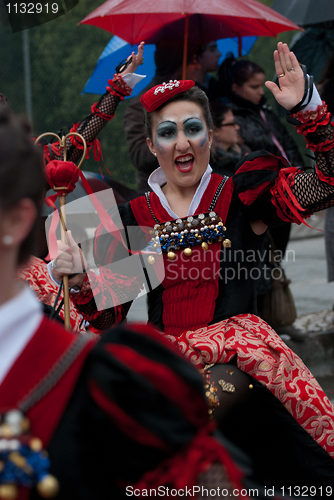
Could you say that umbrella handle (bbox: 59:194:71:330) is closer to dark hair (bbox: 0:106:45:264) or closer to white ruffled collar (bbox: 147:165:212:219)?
white ruffled collar (bbox: 147:165:212:219)

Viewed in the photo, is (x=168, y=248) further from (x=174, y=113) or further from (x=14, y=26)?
(x=14, y=26)

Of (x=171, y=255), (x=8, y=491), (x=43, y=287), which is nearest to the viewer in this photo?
(x=8, y=491)

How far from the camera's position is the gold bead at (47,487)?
931mm

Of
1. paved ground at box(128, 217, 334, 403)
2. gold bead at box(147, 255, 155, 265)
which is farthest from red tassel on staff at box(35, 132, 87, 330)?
paved ground at box(128, 217, 334, 403)

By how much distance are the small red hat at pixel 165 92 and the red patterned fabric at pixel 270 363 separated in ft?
3.09

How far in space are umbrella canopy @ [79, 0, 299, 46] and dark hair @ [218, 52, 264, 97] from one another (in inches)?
9.7

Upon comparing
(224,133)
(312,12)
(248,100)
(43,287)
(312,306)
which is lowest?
(312,306)

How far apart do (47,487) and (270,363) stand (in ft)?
3.83

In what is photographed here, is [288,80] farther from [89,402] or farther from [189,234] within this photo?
[89,402]

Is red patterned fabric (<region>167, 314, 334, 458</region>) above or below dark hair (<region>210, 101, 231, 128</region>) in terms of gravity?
below

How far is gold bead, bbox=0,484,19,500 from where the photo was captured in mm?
910

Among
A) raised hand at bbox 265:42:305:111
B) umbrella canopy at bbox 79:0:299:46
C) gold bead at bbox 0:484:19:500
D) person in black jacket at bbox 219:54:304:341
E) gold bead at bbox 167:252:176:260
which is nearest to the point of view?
gold bead at bbox 0:484:19:500

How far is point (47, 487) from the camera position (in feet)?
3.05

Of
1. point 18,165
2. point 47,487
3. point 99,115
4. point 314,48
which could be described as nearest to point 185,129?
point 99,115
